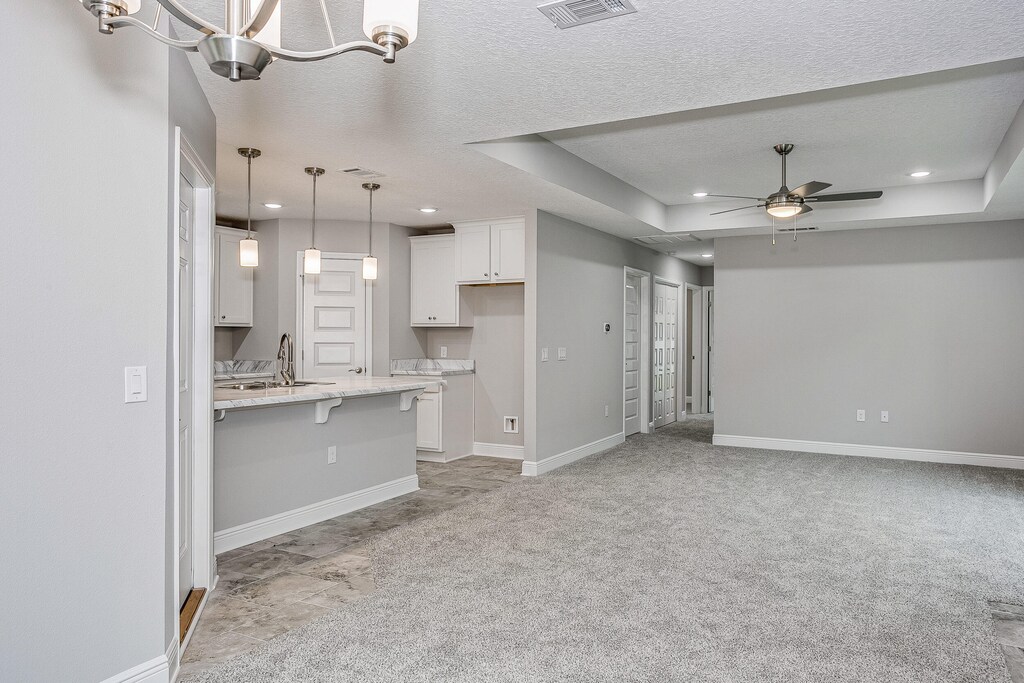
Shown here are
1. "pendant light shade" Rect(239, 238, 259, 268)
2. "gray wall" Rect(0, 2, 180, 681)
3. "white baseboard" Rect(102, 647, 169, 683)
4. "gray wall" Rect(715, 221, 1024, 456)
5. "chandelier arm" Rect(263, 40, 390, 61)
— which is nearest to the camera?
"chandelier arm" Rect(263, 40, 390, 61)

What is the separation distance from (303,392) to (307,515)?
33.0 inches

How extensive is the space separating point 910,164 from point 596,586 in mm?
4307

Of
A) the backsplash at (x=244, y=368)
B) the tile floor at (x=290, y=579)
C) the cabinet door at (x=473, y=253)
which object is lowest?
the tile floor at (x=290, y=579)

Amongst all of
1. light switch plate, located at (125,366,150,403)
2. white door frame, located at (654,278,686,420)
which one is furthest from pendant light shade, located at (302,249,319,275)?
white door frame, located at (654,278,686,420)

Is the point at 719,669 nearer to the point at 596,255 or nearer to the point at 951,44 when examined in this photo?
the point at 951,44

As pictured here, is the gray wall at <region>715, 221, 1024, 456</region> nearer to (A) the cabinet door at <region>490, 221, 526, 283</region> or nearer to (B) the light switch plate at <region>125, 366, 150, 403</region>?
(A) the cabinet door at <region>490, 221, 526, 283</region>

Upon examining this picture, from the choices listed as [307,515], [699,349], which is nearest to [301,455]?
[307,515]

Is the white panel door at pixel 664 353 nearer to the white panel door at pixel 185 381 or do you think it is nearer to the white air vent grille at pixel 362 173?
the white air vent grille at pixel 362 173

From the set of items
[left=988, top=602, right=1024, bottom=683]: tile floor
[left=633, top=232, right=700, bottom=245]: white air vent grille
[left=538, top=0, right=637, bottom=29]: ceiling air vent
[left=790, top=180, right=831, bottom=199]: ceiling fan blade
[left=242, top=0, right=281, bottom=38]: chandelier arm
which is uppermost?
[left=633, top=232, right=700, bottom=245]: white air vent grille

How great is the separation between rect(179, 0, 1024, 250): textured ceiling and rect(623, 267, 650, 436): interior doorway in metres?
3.09

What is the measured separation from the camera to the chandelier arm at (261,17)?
4.72ft

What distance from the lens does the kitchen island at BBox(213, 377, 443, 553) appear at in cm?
379

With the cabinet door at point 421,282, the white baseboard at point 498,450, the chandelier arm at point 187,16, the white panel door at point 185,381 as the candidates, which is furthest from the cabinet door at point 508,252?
the chandelier arm at point 187,16

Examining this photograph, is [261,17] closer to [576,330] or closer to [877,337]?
[576,330]
